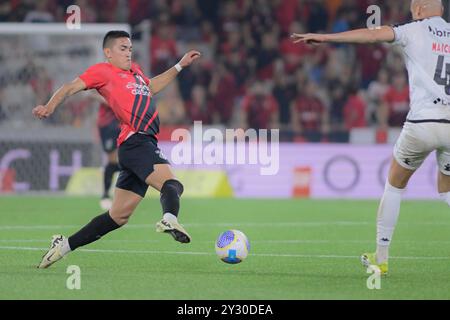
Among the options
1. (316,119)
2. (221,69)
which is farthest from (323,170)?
(221,69)

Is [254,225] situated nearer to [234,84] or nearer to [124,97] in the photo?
[124,97]

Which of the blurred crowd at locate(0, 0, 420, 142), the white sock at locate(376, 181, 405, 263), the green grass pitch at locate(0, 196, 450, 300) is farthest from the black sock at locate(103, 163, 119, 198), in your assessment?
the white sock at locate(376, 181, 405, 263)

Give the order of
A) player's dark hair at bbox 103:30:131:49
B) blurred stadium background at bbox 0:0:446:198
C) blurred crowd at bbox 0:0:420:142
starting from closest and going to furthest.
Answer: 1. player's dark hair at bbox 103:30:131:49
2. blurred stadium background at bbox 0:0:446:198
3. blurred crowd at bbox 0:0:420:142

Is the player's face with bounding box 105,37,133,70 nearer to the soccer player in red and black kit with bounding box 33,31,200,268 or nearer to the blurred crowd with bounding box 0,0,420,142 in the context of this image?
the soccer player in red and black kit with bounding box 33,31,200,268

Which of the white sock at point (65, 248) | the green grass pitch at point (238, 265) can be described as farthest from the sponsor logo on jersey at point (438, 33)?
the white sock at point (65, 248)

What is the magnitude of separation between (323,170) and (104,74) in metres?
11.1

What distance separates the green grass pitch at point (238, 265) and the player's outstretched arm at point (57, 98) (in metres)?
1.32

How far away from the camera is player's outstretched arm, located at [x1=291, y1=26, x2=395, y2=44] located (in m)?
8.40

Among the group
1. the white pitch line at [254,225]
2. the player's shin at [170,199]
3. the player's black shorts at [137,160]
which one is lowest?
the white pitch line at [254,225]

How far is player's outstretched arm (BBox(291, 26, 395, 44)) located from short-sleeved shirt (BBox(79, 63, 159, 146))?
1.64 metres

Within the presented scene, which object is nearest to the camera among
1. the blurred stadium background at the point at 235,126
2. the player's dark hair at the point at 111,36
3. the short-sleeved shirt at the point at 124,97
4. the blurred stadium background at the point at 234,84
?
the short-sleeved shirt at the point at 124,97

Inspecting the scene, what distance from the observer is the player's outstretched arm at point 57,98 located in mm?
8836

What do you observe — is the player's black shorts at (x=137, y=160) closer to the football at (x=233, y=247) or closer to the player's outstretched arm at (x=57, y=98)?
the player's outstretched arm at (x=57, y=98)
